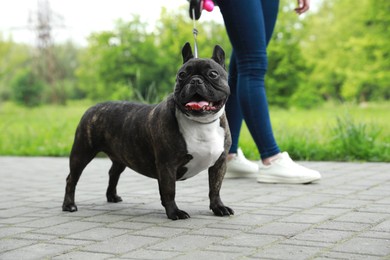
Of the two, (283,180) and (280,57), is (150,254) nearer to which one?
(283,180)

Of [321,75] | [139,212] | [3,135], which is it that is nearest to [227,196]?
[139,212]

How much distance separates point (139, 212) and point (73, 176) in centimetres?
54

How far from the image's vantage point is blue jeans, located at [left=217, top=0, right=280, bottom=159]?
475cm

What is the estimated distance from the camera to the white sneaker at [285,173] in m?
4.75

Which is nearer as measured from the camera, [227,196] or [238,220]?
[238,220]

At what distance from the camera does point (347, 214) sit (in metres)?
3.49

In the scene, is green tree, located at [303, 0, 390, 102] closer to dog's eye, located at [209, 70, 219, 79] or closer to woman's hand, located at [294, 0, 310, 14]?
woman's hand, located at [294, 0, 310, 14]

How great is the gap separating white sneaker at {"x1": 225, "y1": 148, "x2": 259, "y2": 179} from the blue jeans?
398mm

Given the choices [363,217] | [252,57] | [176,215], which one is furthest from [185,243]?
[252,57]

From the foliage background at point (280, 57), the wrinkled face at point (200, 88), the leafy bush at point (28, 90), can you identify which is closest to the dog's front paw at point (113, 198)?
the wrinkled face at point (200, 88)

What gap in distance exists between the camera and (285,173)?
4.81 metres

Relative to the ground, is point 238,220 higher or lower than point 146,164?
lower

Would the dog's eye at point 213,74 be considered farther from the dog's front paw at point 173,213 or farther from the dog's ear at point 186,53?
the dog's front paw at point 173,213

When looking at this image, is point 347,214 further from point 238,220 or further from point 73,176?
point 73,176
